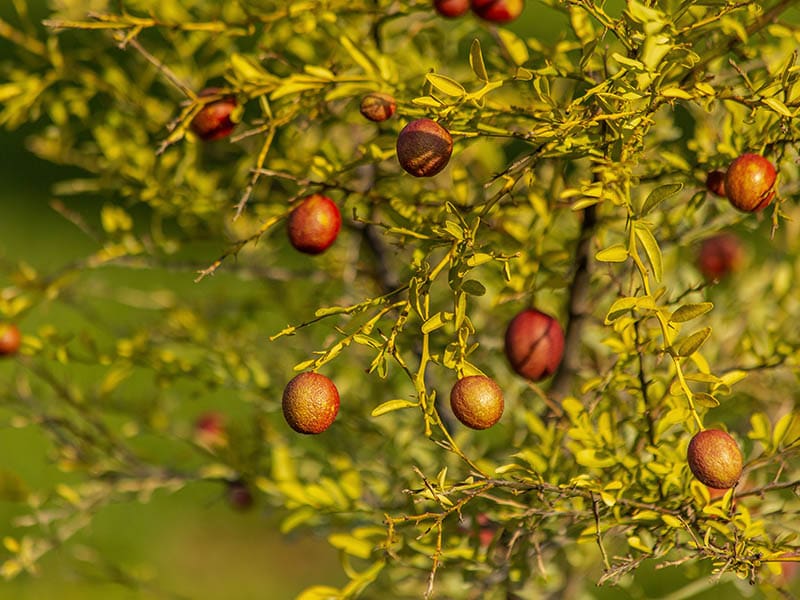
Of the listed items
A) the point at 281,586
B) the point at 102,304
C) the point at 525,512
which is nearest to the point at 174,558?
the point at 281,586

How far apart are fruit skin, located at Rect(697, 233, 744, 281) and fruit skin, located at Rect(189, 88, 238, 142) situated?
1.02 m

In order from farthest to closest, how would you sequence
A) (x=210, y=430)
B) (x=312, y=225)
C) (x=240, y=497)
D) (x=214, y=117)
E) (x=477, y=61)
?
(x=210, y=430)
(x=240, y=497)
(x=214, y=117)
(x=312, y=225)
(x=477, y=61)

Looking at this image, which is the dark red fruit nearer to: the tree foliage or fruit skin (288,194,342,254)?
the tree foliage

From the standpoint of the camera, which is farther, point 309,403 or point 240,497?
point 240,497

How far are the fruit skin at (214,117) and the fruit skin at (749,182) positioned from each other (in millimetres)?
529

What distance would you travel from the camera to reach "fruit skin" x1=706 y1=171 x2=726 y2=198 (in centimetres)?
106

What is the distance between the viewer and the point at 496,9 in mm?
1231

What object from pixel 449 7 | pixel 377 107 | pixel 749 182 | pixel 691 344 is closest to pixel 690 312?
pixel 691 344

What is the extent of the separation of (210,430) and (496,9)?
0.97 metres

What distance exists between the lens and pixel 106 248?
4.66 ft

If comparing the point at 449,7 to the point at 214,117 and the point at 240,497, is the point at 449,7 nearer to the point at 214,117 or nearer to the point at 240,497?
the point at 214,117

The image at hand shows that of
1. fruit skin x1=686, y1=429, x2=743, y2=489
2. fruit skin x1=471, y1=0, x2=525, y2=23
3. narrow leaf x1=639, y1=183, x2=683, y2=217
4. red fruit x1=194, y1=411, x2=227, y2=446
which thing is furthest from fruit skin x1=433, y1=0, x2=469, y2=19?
red fruit x1=194, y1=411, x2=227, y2=446

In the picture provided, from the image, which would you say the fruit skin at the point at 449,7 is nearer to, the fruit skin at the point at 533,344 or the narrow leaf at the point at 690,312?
the fruit skin at the point at 533,344

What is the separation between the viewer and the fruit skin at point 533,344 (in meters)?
1.13
